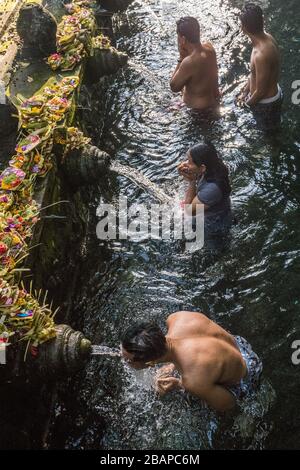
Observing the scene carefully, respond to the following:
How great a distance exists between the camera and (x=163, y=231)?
6.51 metres

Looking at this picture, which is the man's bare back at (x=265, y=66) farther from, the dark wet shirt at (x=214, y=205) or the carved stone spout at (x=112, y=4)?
the carved stone spout at (x=112, y=4)

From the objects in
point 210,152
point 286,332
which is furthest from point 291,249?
point 210,152

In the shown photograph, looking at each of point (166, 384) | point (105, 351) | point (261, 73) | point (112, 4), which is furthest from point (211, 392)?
point (112, 4)

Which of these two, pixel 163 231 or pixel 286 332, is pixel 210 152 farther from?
pixel 286 332

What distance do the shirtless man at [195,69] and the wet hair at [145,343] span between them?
493 centimetres

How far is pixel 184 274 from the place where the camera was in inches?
232

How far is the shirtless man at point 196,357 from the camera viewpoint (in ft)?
12.5

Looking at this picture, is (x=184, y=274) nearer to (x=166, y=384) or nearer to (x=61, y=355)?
(x=166, y=384)

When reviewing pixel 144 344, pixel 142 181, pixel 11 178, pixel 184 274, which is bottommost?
pixel 184 274

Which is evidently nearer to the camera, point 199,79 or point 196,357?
point 196,357

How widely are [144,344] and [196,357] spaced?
45 centimetres

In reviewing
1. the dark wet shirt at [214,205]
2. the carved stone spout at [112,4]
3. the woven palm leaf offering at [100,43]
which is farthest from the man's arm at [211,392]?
the carved stone spout at [112,4]

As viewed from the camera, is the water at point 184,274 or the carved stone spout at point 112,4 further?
the carved stone spout at point 112,4

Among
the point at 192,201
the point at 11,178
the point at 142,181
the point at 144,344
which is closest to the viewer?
the point at 144,344
